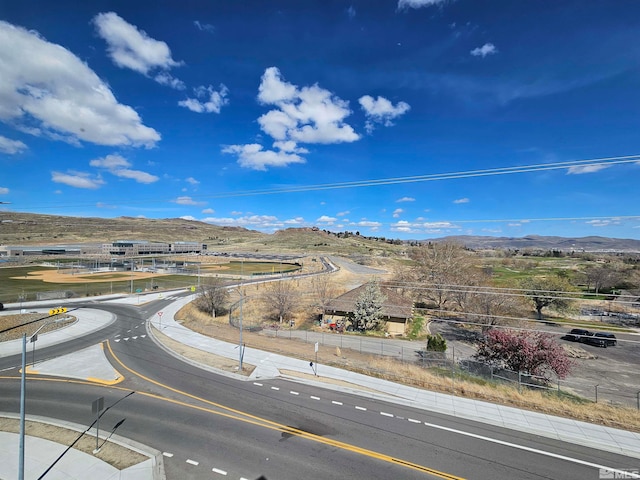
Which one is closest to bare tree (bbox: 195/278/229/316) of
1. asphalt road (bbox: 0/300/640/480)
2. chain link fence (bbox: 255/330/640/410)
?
chain link fence (bbox: 255/330/640/410)

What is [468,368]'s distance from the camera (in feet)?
78.5

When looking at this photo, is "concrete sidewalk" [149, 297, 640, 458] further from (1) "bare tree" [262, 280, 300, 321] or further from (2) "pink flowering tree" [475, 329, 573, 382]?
(1) "bare tree" [262, 280, 300, 321]

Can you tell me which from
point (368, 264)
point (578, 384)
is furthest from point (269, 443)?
point (368, 264)

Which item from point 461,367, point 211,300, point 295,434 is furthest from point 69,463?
point 211,300

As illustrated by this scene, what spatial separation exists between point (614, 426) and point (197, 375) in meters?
25.0

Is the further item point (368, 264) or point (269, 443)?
point (368, 264)

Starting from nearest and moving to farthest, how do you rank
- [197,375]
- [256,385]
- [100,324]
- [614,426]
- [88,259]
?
[614,426] → [256,385] → [197,375] → [100,324] → [88,259]

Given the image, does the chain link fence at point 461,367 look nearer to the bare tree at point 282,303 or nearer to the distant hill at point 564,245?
the bare tree at point 282,303

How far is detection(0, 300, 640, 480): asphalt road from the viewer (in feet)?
37.5

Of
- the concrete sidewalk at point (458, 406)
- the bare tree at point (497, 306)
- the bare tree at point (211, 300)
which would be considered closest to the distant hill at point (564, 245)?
the bare tree at point (497, 306)

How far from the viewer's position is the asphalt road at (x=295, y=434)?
1142 centimetres

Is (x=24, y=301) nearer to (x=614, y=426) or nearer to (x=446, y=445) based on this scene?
(x=446, y=445)

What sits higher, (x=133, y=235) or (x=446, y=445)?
(x=133, y=235)

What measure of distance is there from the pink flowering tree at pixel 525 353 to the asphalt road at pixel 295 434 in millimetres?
9228
